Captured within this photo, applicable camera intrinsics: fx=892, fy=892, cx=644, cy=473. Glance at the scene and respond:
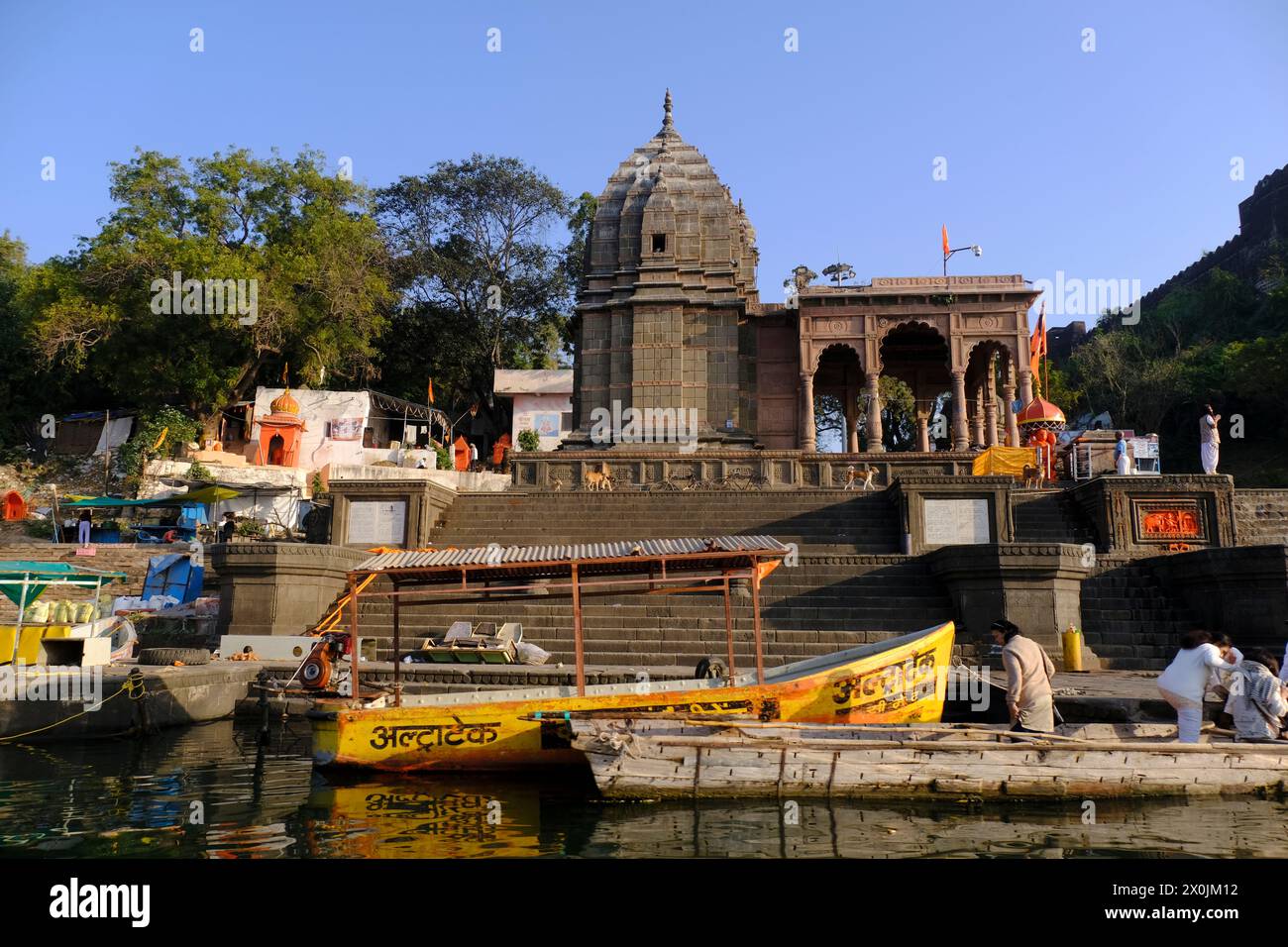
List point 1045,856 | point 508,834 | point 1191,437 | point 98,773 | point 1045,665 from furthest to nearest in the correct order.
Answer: point 1191,437 < point 98,773 < point 1045,665 < point 508,834 < point 1045,856

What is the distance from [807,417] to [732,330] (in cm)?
363

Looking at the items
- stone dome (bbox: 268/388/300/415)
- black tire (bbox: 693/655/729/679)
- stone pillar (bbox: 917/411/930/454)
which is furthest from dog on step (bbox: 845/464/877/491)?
stone dome (bbox: 268/388/300/415)

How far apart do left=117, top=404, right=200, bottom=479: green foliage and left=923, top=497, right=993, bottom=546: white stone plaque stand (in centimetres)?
2528

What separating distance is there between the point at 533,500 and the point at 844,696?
39.3ft

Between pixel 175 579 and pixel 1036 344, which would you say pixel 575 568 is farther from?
pixel 1036 344

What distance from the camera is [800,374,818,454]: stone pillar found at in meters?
26.0

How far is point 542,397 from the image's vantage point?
126ft

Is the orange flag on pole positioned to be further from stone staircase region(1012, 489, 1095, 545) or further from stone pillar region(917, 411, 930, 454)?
stone staircase region(1012, 489, 1095, 545)

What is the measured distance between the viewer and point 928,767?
7.20 m

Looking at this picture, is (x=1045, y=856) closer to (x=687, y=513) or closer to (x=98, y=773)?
(x=98, y=773)

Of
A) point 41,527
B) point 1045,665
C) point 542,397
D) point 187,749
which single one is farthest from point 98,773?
point 542,397

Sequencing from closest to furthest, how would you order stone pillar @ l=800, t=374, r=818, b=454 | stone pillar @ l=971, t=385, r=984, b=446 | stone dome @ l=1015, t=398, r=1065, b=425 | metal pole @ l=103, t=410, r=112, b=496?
1. stone dome @ l=1015, t=398, r=1065, b=425
2. stone pillar @ l=800, t=374, r=818, b=454
3. stone pillar @ l=971, t=385, r=984, b=446
4. metal pole @ l=103, t=410, r=112, b=496

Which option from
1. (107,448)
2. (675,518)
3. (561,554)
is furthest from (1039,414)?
(107,448)

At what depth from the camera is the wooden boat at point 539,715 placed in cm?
824
